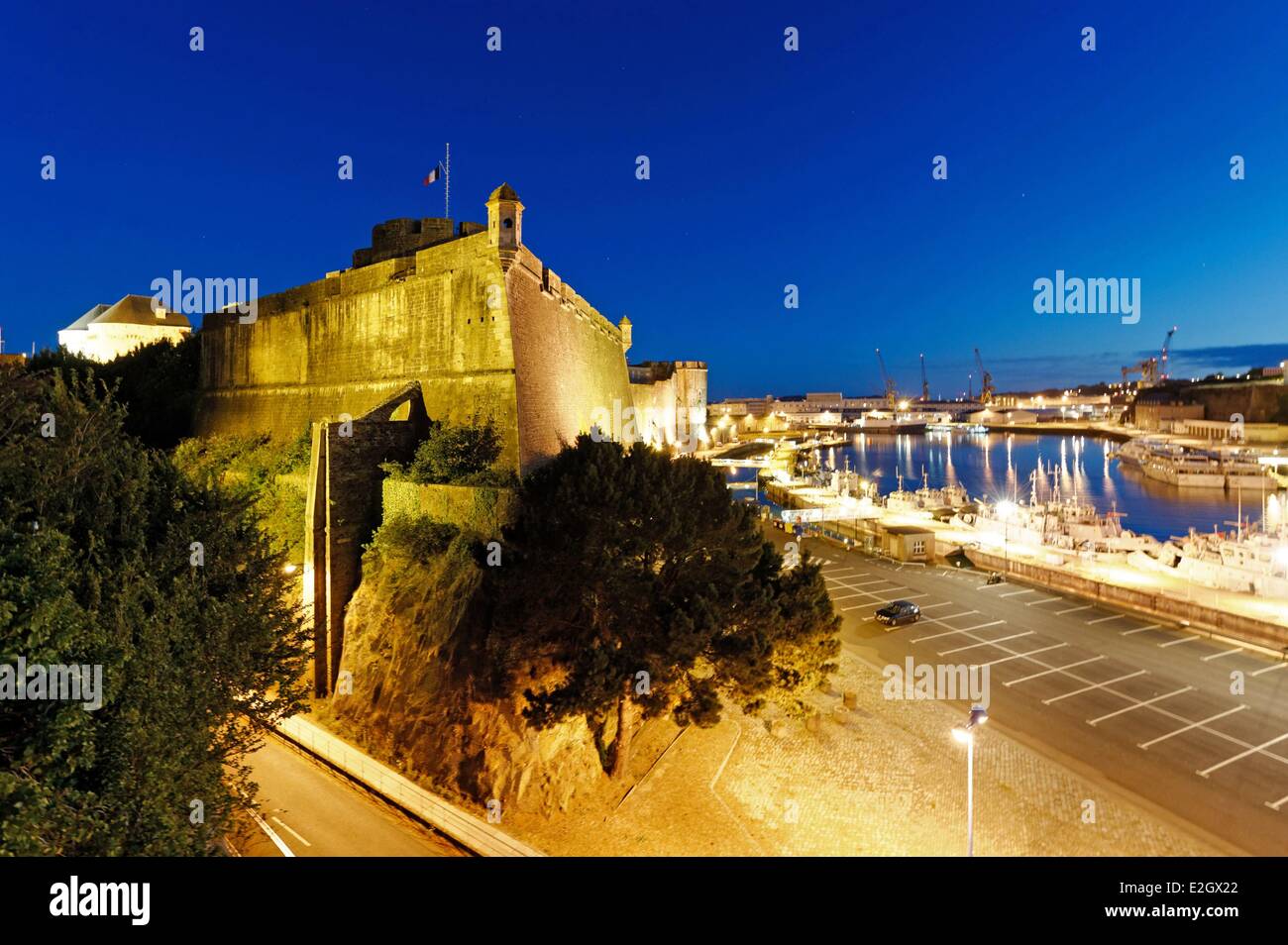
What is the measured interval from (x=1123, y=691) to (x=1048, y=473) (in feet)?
276

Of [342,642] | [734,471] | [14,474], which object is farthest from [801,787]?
[734,471]

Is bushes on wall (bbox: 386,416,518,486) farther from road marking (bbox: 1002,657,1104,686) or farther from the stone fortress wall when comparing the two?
road marking (bbox: 1002,657,1104,686)

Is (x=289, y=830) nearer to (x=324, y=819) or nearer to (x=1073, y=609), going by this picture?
(x=324, y=819)

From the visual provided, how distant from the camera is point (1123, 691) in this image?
1939cm

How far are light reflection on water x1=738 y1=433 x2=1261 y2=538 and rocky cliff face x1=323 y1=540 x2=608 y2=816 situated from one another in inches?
2301

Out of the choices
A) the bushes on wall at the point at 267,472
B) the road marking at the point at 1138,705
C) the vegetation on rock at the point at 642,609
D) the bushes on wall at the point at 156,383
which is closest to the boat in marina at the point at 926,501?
the road marking at the point at 1138,705

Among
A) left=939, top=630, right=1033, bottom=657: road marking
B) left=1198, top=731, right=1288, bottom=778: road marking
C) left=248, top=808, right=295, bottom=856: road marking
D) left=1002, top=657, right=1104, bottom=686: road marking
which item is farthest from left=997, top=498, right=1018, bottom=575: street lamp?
left=248, top=808, right=295, bottom=856: road marking

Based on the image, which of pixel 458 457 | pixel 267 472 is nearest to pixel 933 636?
pixel 458 457

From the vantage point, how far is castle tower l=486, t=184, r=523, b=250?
63.0ft

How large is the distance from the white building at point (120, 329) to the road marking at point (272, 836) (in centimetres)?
4071
